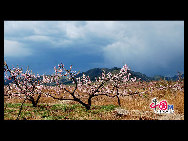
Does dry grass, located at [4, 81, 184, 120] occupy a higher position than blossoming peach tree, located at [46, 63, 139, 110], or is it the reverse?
blossoming peach tree, located at [46, 63, 139, 110]

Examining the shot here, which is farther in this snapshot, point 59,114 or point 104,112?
point 104,112

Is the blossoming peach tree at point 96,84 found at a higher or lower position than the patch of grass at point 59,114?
higher

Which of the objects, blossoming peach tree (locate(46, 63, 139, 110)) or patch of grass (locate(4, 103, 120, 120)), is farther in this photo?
blossoming peach tree (locate(46, 63, 139, 110))

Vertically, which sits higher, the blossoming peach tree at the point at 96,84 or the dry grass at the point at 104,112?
the blossoming peach tree at the point at 96,84

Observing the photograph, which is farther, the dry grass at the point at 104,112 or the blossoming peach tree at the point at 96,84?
the blossoming peach tree at the point at 96,84

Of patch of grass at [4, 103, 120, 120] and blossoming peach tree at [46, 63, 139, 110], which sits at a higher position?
blossoming peach tree at [46, 63, 139, 110]

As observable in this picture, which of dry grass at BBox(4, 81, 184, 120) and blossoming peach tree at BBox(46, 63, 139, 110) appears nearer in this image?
dry grass at BBox(4, 81, 184, 120)

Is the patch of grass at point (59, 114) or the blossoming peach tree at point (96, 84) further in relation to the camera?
the blossoming peach tree at point (96, 84)

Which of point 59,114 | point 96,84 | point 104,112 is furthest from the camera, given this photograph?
point 96,84

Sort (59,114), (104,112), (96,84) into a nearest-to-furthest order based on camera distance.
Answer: (59,114) < (104,112) < (96,84)
